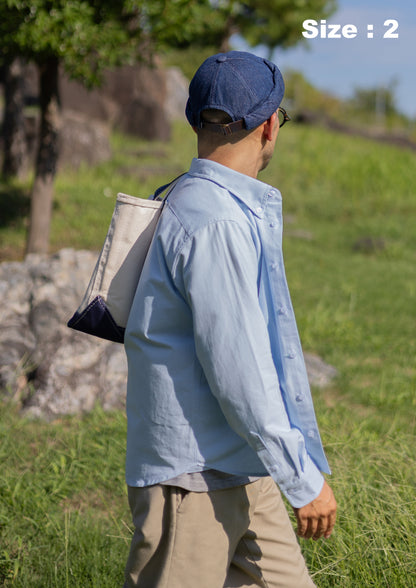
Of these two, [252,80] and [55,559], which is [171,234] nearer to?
[252,80]

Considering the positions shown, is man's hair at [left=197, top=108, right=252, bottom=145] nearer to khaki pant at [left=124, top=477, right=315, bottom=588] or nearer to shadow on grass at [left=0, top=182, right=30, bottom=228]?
khaki pant at [left=124, top=477, right=315, bottom=588]

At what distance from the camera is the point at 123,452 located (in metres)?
3.58

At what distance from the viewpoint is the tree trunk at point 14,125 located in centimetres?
1043

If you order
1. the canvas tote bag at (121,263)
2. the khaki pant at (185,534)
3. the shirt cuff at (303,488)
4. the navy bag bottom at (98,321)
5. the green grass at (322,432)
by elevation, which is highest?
the canvas tote bag at (121,263)

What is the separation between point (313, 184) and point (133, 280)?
42.5 ft

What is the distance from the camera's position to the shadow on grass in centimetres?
909

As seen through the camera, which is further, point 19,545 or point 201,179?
point 19,545

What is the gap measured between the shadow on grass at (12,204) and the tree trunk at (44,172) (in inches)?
67.4

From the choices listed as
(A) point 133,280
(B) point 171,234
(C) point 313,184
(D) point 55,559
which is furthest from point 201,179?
(C) point 313,184

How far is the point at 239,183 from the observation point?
1.68m

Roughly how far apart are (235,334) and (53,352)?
3129 mm

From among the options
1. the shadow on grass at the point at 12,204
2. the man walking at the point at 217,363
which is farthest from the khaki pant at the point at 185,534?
the shadow on grass at the point at 12,204

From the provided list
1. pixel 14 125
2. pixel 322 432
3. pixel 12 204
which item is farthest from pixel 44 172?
pixel 322 432

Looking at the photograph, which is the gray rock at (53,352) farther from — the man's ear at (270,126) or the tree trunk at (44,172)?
the man's ear at (270,126)
